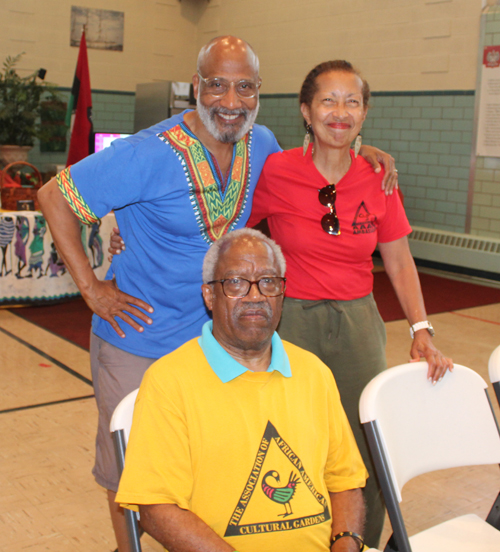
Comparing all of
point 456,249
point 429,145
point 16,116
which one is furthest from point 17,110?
point 456,249

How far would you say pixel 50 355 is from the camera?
4480mm

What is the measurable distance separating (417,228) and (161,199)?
21.6 ft

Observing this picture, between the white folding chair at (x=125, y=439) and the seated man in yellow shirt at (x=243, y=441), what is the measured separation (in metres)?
0.10

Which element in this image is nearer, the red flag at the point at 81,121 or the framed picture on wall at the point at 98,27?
the red flag at the point at 81,121

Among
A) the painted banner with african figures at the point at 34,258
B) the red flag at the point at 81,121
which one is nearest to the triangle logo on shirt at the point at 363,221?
the painted banner with african figures at the point at 34,258

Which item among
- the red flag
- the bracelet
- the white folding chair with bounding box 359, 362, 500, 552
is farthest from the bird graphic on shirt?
the red flag

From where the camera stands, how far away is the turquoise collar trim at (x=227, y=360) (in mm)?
1472

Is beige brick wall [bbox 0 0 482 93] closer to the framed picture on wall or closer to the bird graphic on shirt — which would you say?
the framed picture on wall

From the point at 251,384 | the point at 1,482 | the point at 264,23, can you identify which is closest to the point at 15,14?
the point at 264,23

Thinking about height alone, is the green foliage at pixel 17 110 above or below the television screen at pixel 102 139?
above

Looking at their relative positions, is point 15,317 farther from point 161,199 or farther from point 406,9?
point 406,9

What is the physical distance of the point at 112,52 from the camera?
9758 mm

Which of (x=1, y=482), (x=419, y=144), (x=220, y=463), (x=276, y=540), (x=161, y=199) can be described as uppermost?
(x=419, y=144)

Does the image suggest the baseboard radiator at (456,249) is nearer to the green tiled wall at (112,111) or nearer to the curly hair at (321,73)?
the green tiled wall at (112,111)
